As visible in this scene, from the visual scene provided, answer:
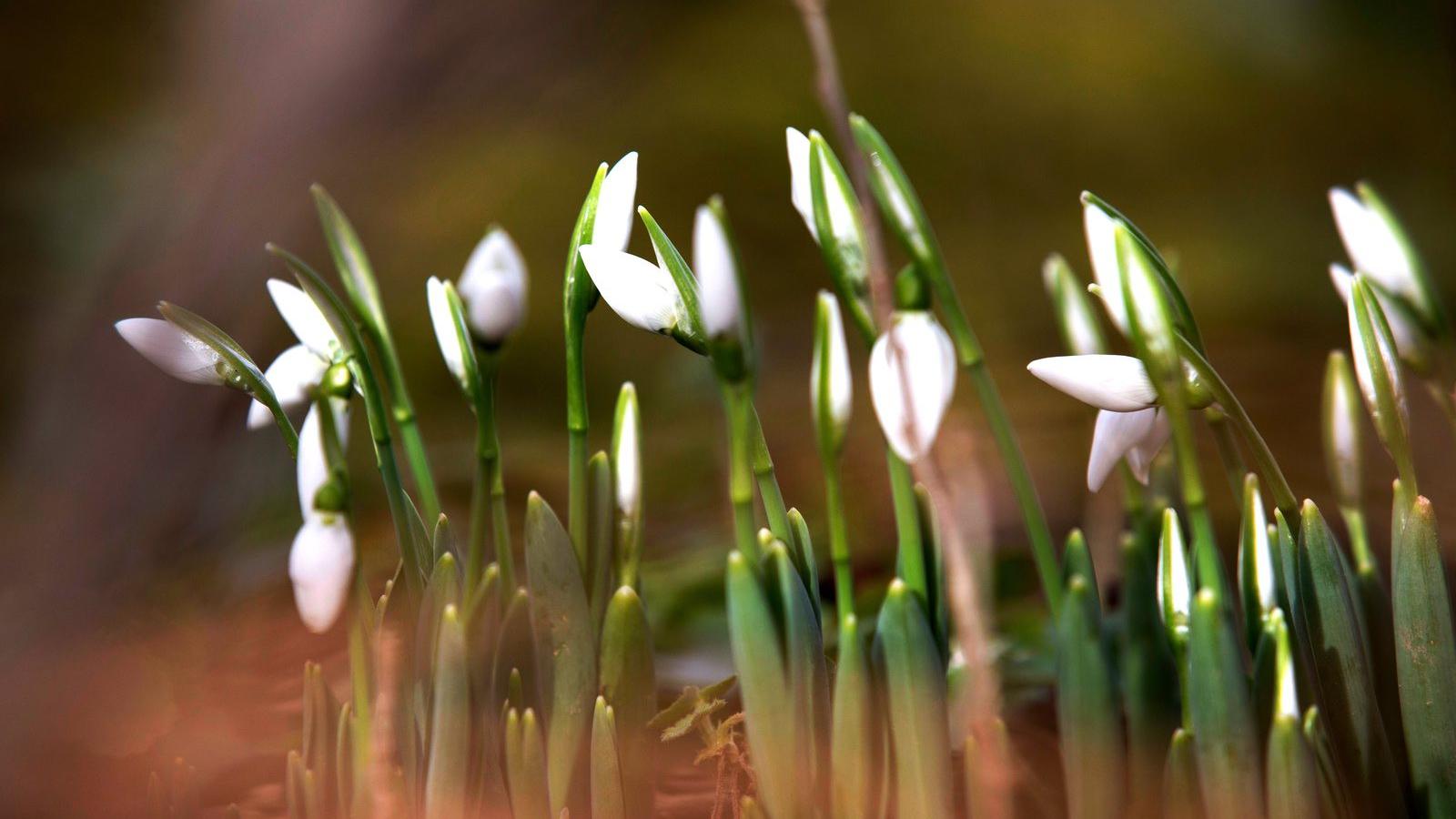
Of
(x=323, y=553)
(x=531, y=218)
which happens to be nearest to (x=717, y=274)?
(x=323, y=553)

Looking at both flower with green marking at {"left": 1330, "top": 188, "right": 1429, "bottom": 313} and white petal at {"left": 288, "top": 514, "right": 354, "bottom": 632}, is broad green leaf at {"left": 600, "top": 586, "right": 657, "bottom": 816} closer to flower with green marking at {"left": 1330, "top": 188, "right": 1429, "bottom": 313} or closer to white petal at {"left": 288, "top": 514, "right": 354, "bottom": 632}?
white petal at {"left": 288, "top": 514, "right": 354, "bottom": 632}

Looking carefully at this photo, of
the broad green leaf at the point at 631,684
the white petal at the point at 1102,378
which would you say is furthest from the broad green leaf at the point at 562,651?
the white petal at the point at 1102,378

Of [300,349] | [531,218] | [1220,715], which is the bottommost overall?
[1220,715]

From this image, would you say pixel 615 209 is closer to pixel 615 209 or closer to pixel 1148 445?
pixel 615 209

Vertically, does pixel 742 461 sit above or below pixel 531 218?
below

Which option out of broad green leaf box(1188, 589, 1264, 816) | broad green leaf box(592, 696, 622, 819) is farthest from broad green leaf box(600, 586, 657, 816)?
broad green leaf box(1188, 589, 1264, 816)
